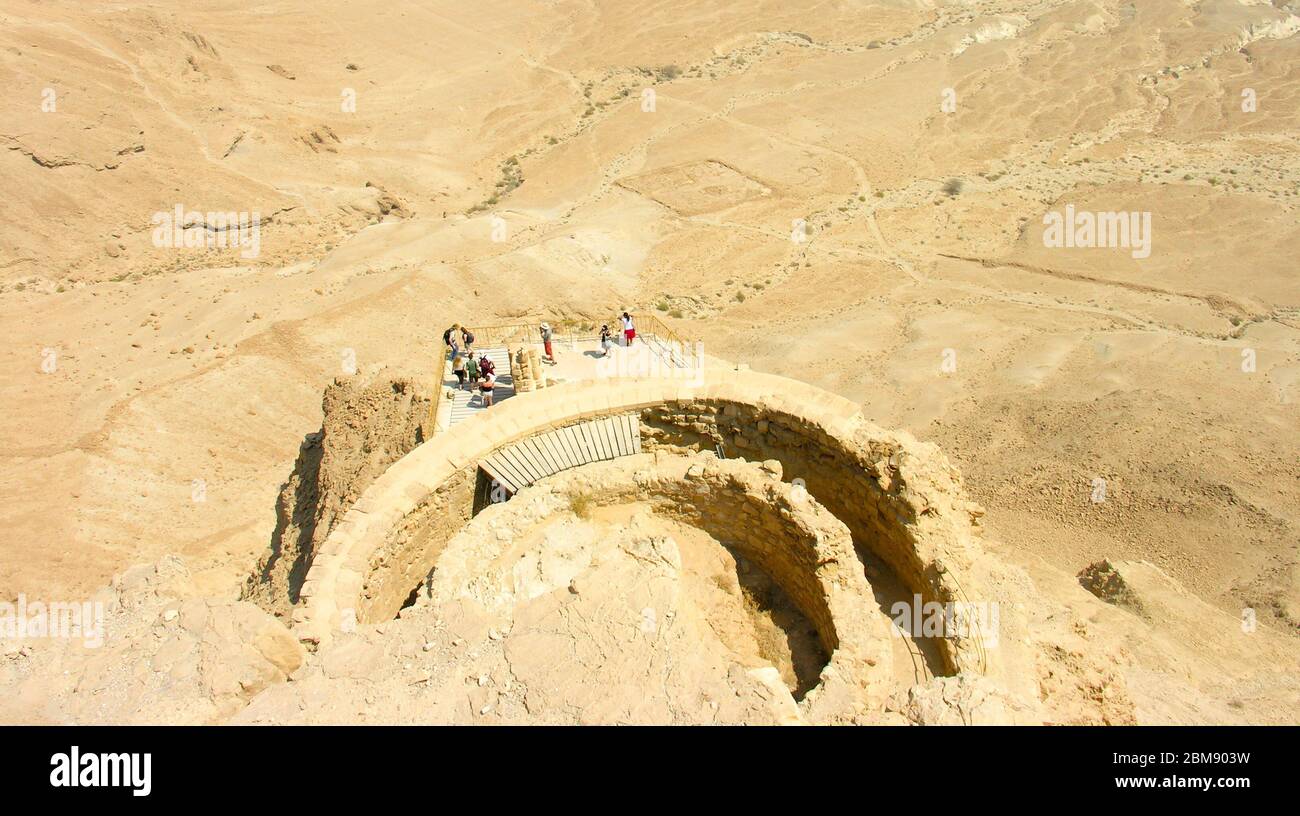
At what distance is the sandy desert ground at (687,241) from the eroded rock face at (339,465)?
1963 mm

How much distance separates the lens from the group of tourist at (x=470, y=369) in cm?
1216

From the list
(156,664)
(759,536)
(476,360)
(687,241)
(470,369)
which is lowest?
(156,664)

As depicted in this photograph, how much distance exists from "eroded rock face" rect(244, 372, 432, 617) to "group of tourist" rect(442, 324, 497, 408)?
840mm

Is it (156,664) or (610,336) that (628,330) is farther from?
(156,664)

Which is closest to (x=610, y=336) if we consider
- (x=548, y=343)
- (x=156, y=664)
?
(x=548, y=343)

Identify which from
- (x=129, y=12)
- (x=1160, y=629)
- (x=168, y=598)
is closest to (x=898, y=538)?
(x=1160, y=629)

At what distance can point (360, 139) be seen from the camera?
33281 mm

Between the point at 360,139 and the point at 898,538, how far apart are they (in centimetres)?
3423

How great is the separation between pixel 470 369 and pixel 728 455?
17.1 ft

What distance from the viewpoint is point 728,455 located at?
11102 millimetres

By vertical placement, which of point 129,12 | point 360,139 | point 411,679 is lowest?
point 411,679

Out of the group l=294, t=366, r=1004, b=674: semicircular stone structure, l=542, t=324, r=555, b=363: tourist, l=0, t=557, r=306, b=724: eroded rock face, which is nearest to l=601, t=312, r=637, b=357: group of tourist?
l=542, t=324, r=555, b=363: tourist

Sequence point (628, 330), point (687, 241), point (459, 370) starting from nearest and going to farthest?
point (459, 370)
point (628, 330)
point (687, 241)
